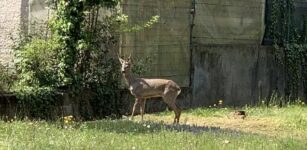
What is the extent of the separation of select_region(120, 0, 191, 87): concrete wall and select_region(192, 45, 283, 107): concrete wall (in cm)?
48

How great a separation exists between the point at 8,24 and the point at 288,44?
294 inches

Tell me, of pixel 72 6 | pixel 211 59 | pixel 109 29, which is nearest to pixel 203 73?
pixel 211 59

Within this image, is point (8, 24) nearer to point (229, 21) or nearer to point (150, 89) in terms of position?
point (150, 89)

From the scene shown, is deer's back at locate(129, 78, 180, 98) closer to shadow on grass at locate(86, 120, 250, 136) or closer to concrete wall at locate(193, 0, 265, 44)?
shadow on grass at locate(86, 120, 250, 136)

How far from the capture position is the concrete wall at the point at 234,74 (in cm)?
1622

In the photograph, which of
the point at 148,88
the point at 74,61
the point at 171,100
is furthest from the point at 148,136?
the point at 74,61

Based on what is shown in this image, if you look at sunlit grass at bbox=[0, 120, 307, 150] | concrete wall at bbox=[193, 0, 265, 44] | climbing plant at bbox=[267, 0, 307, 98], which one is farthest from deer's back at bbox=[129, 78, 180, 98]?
climbing plant at bbox=[267, 0, 307, 98]

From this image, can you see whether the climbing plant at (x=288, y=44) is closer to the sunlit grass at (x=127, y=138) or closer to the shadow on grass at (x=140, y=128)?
the shadow on grass at (x=140, y=128)

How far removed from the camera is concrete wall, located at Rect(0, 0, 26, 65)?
1526cm

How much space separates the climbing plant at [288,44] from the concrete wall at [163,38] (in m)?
3.14

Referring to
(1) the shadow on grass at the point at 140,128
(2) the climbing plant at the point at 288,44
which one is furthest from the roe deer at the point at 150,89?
(2) the climbing plant at the point at 288,44

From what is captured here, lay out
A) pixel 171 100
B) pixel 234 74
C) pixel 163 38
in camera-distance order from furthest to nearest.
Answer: pixel 234 74
pixel 163 38
pixel 171 100

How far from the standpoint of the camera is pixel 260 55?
1744cm

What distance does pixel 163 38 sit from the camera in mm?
15320
